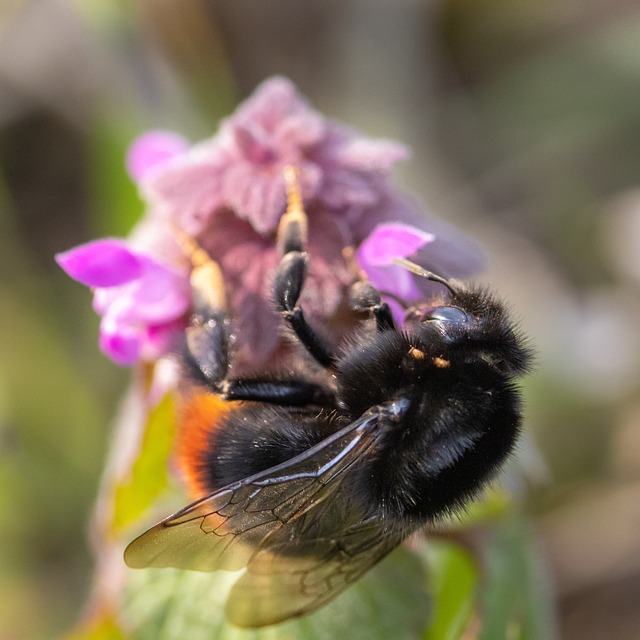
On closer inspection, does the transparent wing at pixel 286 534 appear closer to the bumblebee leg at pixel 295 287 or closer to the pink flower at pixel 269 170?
the bumblebee leg at pixel 295 287

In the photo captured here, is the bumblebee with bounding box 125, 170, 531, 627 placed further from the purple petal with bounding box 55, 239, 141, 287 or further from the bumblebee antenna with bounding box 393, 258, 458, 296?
the purple petal with bounding box 55, 239, 141, 287

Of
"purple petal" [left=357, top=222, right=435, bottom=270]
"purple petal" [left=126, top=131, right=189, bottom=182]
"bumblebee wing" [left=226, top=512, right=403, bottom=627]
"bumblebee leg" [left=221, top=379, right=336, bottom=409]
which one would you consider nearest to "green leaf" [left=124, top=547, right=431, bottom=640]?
"bumblebee wing" [left=226, top=512, right=403, bottom=627]

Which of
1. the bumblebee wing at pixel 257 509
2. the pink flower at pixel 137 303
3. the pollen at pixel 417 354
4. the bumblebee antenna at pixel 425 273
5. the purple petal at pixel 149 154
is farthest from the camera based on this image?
the purple petal at pixel 149 154

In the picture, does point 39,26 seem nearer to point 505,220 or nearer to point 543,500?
point 505,220

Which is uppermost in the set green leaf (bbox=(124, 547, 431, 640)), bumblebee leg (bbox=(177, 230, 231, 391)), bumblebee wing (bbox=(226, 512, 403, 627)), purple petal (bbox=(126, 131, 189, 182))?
purple petal (bbox=(126, 131, 189, 182))

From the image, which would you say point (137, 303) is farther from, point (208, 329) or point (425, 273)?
point (425, 273)

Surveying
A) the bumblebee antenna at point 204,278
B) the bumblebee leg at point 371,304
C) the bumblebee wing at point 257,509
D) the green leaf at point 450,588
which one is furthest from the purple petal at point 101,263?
the green leaf at point 450,588

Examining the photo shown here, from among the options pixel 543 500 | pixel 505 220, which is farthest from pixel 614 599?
pixel 505 220
